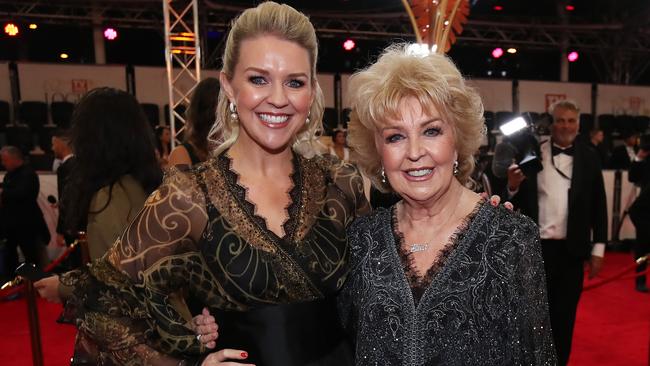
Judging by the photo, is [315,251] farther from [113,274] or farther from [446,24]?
[446,24]

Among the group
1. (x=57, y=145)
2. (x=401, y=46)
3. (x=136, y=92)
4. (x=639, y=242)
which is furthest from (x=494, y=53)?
(x=401, y=46)

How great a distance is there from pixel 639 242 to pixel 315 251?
4478mm

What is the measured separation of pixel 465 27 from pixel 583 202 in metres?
10.6

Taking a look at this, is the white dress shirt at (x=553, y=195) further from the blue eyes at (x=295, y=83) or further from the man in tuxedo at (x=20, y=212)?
the man in tuxedo at (x=20, y=212)

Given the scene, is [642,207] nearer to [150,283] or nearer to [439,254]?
[439,254]

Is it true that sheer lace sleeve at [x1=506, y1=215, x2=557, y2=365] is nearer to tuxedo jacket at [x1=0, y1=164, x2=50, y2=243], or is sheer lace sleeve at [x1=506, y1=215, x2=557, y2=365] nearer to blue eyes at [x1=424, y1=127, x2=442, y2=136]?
blue eyes at [x1=424, y1=127, x2=442, y2=136]

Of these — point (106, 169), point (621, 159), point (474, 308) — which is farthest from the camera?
point (621, 159)

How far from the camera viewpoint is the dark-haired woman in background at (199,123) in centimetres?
284

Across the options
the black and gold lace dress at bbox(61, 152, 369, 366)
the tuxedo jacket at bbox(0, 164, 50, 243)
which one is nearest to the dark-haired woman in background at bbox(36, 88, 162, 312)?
the black and gold lace dress at bbox(61, 152, 369, 366)

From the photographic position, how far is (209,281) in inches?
56.7

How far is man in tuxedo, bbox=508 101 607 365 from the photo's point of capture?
Answer: 3406 mm

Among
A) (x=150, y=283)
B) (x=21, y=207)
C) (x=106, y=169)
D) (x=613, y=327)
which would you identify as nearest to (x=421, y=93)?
(x=150, y=283)

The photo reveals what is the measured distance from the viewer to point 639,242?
194 inches

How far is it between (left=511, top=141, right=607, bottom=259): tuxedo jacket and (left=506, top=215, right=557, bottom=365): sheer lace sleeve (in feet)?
7.27
